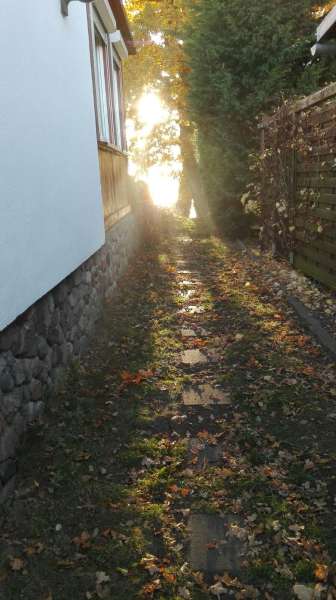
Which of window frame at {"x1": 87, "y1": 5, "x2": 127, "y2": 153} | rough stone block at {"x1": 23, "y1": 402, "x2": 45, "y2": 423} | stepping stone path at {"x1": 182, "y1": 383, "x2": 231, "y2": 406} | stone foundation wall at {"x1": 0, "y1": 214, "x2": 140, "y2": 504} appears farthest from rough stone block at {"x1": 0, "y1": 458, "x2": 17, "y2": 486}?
window frame at {"x1": 87, "y1": 5, "x2": 127, "y2": 153}

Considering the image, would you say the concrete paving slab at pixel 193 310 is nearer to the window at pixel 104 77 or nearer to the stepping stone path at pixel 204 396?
the stepping stone path at pixel 204 396

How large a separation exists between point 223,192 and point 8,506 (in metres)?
9.76

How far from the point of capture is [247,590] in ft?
7.18

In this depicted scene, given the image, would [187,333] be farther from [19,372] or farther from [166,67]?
[166,67]

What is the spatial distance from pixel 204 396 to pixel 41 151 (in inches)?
87.4

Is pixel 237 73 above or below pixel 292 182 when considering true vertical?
above

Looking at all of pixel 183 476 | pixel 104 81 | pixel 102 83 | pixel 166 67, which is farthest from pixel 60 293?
pixel 166 67

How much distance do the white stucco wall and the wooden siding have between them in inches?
61.0

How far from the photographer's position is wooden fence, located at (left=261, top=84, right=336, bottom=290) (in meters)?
5.90

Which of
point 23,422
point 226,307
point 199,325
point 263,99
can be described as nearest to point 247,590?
point 23,422

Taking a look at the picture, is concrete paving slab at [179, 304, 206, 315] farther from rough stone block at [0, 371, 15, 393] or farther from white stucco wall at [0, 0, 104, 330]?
rough stone block at [0, 371, 15, 393]

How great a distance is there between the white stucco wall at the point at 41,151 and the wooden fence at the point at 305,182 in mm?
2791

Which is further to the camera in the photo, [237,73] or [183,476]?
[237,73]

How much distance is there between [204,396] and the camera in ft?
13.1
